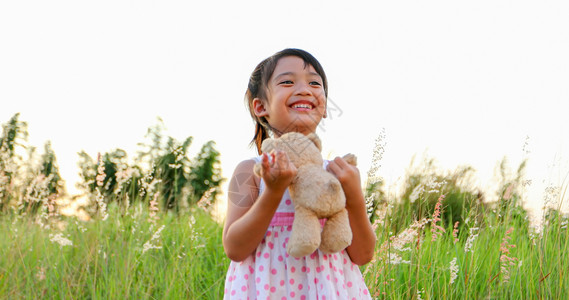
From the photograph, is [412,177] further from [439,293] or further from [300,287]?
Answer: [300,287]

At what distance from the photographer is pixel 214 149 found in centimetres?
985

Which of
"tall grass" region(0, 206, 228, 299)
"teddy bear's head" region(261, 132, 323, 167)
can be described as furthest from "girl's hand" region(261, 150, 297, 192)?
"tall grass" region(0, 206, 228, 299)

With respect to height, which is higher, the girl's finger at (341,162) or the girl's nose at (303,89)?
the girl's nose at (303,89)

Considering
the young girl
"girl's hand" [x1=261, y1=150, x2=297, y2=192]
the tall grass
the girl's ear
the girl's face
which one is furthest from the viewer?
the tall grass

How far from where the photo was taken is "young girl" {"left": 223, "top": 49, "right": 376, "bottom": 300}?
59.9 inches

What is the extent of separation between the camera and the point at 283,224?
1676mm

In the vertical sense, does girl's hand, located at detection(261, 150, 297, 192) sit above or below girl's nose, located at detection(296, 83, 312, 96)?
below

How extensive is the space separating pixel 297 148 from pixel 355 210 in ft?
0.96

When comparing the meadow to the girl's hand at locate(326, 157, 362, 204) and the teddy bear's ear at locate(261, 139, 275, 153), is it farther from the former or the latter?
the teddy bear's ear at locate(261, 139, 275, 153)

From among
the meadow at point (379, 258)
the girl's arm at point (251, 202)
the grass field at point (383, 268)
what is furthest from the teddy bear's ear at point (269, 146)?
the grass field at point (383, 268)

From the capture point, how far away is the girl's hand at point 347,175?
61.3 inches

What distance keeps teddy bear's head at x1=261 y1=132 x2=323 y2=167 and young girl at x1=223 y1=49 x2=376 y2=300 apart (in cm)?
7

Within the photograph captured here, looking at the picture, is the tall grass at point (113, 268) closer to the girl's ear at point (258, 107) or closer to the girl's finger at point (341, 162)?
the girl's ear at point (258, 107)

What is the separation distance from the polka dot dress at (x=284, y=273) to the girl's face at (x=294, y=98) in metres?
0.27
